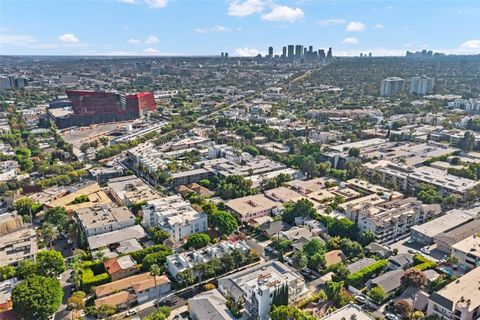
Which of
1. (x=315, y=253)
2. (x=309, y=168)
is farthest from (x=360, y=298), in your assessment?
(x=309, y=168)

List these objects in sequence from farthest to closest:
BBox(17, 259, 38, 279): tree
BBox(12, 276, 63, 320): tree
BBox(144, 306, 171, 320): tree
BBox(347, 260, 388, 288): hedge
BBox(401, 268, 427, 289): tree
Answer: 1. BBox(17, 259, 38, 279): tree
2. BBox(347, 260, 388, 288): hedge
3. BBox(401, 268, 427, 289): tree
4. BBox(12, 276, 63, 320): tree
5. BBox(144, 306, 171, 320): tree

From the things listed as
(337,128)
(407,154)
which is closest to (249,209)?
(407,154)

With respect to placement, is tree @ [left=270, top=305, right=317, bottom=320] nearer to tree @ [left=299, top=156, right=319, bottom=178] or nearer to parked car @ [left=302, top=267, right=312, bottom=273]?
parked car @ [left=302, top=267, right=312, bottom=273]

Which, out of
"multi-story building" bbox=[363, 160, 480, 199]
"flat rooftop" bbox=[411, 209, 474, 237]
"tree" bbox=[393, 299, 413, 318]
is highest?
"multi-story building" bbox=[363, 160, 480, 199]

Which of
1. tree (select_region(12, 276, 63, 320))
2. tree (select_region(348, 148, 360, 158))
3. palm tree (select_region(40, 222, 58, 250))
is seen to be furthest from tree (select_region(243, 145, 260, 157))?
tree (select_region(12, 276, 63, 320))


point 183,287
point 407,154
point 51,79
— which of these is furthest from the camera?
point 51,79

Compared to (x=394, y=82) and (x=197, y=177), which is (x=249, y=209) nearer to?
(x=197, y=177)
